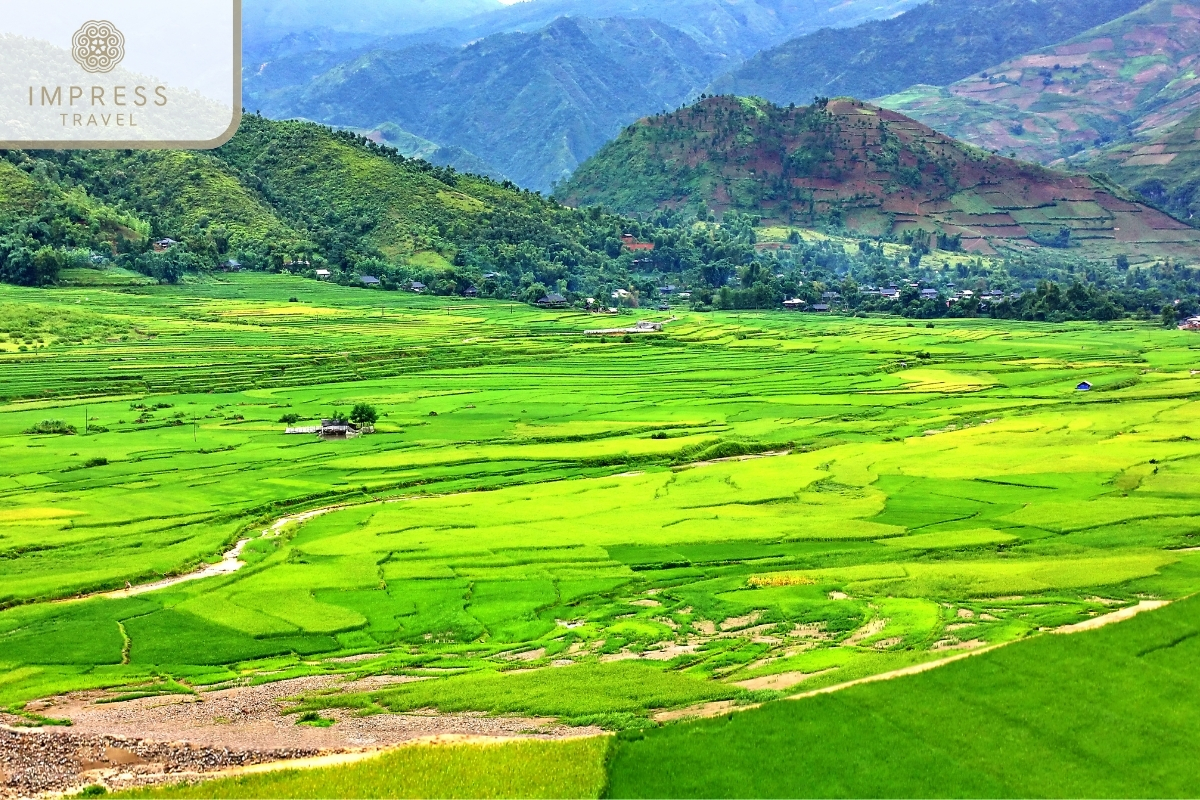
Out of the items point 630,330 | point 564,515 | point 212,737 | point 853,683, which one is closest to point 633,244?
point 630,330

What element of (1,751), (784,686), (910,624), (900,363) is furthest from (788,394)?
(1,751)

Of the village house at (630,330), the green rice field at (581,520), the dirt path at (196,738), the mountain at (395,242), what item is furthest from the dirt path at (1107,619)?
the mountain at (395,242)

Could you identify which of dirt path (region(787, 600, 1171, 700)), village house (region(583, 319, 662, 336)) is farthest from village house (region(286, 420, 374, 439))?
village house (region(583, 319, 662, 336))

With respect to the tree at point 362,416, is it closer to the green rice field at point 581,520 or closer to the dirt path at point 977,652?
the green rice field at point 581,520

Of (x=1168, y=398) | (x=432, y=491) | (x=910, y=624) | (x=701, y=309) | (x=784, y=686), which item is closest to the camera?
(x=784, y=686)

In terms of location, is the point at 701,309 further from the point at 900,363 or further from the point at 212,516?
the point at 212,516

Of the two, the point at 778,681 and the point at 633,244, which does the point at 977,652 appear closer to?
the point at 778,681

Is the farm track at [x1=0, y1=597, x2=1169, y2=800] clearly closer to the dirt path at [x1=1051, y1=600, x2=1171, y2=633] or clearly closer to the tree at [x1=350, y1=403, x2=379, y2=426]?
the dirt path at [x1=1051, y1=600, x2=1171, y2=633]
